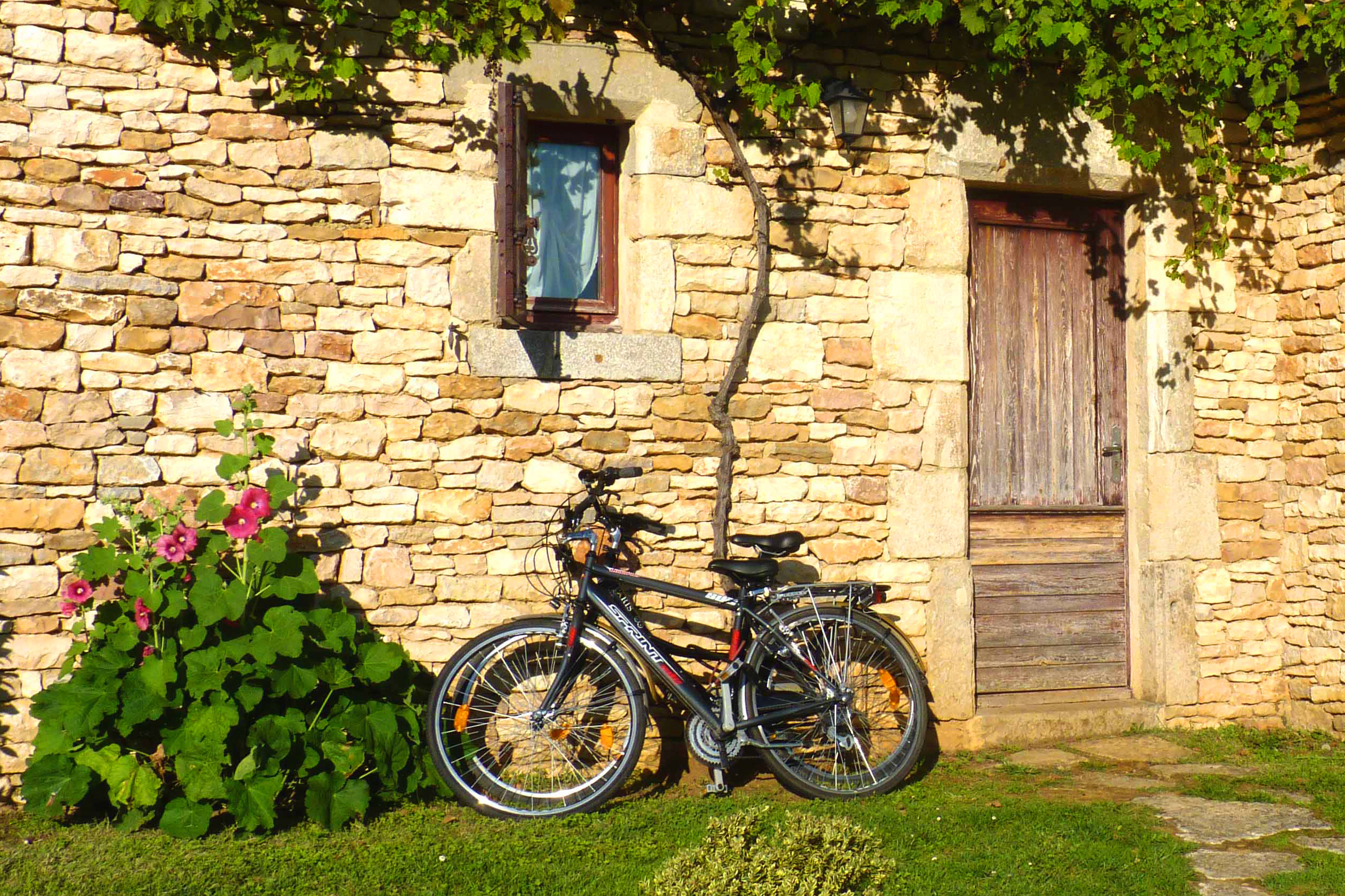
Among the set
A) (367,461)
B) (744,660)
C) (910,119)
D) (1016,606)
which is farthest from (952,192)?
(367,461)

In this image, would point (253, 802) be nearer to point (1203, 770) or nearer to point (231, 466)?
point (231, 466)

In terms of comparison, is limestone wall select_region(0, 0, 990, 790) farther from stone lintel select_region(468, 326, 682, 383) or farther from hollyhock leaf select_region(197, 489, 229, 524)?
hollyhock leaf select_region(197, 489, 229, 524)

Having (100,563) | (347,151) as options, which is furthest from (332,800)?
(347,151)

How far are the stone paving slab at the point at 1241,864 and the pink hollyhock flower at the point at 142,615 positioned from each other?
11.2ft

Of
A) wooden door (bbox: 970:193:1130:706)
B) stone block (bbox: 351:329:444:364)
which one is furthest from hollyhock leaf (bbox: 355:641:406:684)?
wooden door (bbox: 970:193:1130:706)

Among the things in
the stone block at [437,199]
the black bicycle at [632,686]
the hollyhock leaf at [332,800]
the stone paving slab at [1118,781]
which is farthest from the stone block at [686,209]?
the stone paving slab at [1118,781]

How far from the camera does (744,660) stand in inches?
175

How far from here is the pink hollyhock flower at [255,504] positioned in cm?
418

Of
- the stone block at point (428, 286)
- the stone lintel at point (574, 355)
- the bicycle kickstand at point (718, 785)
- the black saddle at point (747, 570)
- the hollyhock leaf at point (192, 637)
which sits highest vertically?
the stone block at point (428, 286)

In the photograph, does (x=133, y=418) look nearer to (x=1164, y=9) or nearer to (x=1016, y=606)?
(x=1016, y=606)

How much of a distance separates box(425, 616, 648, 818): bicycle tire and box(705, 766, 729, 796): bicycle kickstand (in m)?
0.30

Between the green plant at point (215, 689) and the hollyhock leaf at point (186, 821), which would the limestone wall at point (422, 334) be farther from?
the hollyhock leaf at point (186, 821)

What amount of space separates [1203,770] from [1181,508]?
119 cm

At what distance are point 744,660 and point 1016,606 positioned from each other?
169cm
